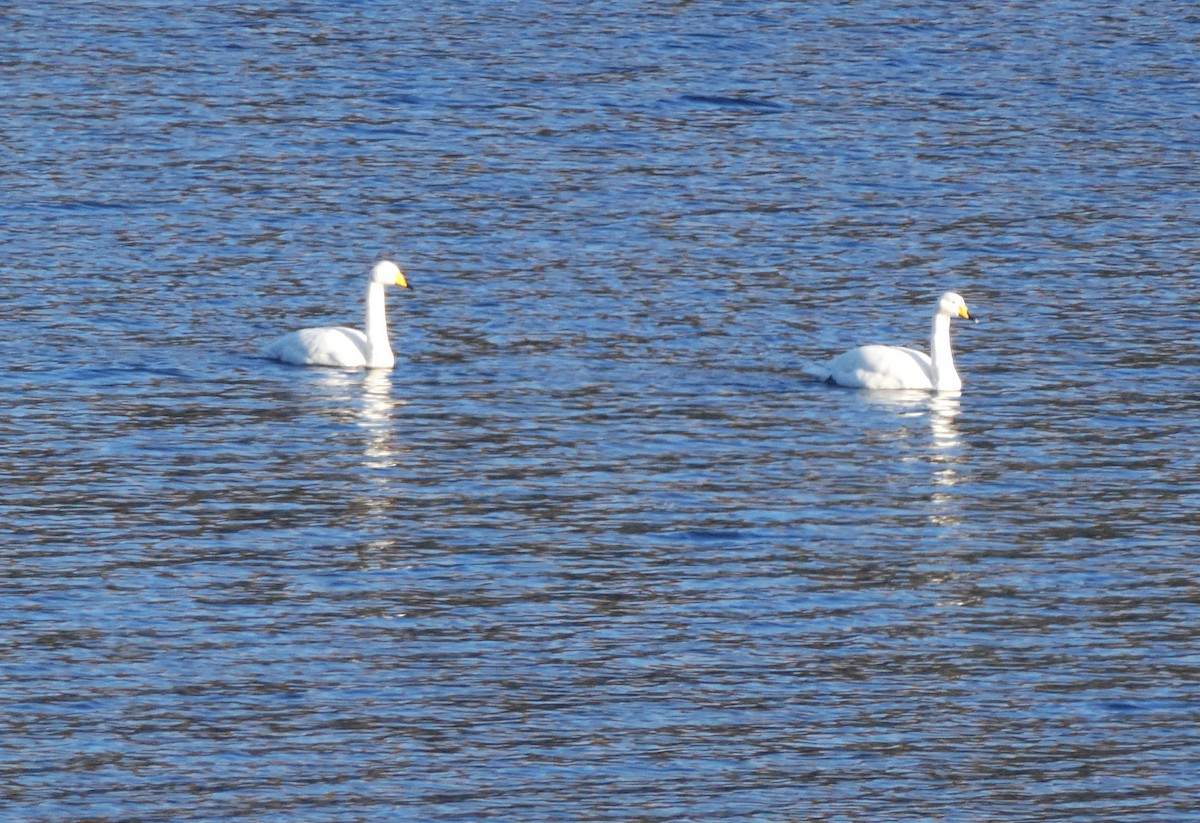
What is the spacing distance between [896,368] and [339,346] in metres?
5.43

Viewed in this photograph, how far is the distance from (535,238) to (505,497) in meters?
10.4

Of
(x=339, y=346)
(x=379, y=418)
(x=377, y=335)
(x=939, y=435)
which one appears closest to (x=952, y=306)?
(x=939, y=435)

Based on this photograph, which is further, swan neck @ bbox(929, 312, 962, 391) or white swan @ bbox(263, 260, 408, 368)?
white swan @ bbox(263, 260, 408, 368)

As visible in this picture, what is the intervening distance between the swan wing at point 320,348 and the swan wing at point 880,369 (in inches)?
177

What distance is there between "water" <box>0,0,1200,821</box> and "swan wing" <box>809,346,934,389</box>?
0.92 ft

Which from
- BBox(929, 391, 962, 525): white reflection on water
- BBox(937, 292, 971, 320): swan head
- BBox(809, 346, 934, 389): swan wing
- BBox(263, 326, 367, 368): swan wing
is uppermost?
BBox(937, 292, 971, 320): swan head

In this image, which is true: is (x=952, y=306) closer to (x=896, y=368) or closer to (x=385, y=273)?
(x=896, y=368)

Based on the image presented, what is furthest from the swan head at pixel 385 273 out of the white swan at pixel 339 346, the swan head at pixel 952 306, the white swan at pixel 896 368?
the swan head at pixel 952 306

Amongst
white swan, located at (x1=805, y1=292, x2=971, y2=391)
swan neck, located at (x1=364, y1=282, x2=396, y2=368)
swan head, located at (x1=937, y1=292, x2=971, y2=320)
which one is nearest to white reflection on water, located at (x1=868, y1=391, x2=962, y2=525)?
white swan, located at (x1=805, y1=292, x2=971, y2=391)

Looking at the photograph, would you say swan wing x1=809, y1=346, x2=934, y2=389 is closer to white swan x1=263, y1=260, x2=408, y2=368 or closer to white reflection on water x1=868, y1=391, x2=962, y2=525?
white reflection on water x1=868, y1=391, x2=962, y2=525

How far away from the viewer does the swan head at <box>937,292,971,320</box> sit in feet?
83.1

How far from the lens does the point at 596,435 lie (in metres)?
22.4

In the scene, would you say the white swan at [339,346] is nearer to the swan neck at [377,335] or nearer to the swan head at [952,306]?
the swan neck at [377,335]

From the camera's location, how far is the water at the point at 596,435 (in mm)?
15062
